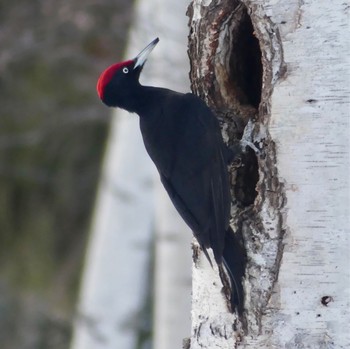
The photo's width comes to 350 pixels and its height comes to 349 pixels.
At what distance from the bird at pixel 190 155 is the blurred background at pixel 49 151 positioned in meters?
3.47

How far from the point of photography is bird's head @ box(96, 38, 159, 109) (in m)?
4.25

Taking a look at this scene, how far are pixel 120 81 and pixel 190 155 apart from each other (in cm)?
52

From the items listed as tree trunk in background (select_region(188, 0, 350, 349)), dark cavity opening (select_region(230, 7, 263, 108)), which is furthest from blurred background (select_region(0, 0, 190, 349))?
tree trunk in background (select_region(188, 0, 350, 349))

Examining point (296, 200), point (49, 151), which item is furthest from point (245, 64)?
point (49, 151)

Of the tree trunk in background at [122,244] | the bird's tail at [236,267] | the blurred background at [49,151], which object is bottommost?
the bird's tail at [236,267]

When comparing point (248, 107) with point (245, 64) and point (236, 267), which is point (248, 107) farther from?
point (236, 267)

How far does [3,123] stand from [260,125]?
275 inches

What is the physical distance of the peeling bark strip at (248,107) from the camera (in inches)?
131

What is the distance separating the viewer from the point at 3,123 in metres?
10.2

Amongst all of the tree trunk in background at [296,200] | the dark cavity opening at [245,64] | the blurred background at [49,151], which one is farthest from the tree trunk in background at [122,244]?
the tree trunk in background at [296,200]

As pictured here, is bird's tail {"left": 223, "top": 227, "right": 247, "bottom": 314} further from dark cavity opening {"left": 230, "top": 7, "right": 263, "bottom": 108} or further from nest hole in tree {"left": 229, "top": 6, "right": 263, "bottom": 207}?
dark cavity opening {"left": 230, "top": 7, "right": 263, "bottom": 108}

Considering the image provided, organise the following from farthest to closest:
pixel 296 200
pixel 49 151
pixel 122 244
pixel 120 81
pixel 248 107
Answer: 1. pixel 49 151
2. pixel 122 244
3. pixel 120 81
4. pixel 248 107
5. pixel 296 200

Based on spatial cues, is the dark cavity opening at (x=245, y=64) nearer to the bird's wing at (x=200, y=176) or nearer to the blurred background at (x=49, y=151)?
the bird's wing at (x=200, y=176)

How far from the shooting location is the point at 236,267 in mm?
3377
